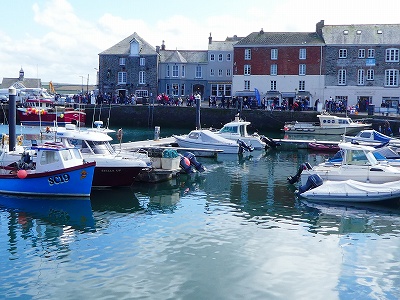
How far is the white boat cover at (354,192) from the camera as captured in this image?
23.2 meters

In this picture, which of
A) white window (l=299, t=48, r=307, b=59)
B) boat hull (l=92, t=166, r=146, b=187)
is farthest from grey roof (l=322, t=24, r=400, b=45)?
boat hull (l=92, t=166, r=146, b=187)

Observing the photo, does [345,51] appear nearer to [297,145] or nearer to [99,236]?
[297,145]

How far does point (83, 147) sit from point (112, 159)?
1.39 metres

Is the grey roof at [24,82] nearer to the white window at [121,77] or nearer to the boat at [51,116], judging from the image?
the white window at [121,77]

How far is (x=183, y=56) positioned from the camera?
72500 mm

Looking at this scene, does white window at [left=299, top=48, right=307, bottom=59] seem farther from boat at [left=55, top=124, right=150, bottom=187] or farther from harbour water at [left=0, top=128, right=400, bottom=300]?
boat at [left=55, top=124, right=150, bottom=187]

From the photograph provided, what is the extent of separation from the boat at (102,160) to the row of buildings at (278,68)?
38.5 m

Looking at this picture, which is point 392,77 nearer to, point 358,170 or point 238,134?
point 238,134

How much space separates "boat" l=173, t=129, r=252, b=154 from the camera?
1510 inches

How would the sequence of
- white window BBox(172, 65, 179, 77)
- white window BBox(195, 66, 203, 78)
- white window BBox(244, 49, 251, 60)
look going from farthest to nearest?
white window BBox(195, 66, 203, 78) < white window BBox(172, 65, 179, 77) < white window BBox(244, 49, 251, 60)

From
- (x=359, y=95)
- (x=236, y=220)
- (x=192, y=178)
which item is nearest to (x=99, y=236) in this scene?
(x=236, y=220)

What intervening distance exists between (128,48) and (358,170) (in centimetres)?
5068

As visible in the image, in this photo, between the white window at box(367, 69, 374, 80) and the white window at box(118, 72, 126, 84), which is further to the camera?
the white window at box(118, 72, 126, 84)

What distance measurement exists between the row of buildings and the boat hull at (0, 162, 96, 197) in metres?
41.4
